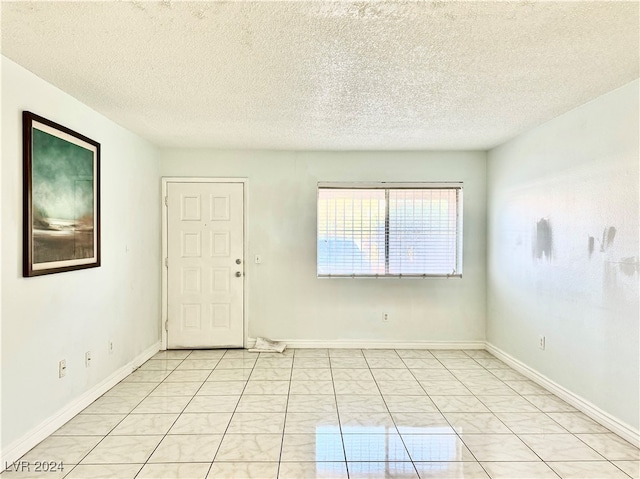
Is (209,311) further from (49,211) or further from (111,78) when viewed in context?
(111,78)

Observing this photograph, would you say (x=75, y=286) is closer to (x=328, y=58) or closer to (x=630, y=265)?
(x=328, y=58)

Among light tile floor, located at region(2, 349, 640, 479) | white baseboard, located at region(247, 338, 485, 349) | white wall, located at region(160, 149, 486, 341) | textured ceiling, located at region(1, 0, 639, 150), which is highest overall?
textured ceiling, located at region(1, 0, 639, 150)

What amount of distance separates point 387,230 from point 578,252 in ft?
6.58

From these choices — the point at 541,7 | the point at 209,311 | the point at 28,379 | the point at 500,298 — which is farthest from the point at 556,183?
the point at 28,379

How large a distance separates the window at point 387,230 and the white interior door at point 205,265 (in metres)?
1.10

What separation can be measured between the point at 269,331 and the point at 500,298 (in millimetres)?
2808

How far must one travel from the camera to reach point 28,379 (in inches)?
90.7

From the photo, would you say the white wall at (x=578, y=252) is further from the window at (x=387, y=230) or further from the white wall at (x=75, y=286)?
the white wall at (x=75, y=286)

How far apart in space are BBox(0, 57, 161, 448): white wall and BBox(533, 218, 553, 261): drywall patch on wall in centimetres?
407

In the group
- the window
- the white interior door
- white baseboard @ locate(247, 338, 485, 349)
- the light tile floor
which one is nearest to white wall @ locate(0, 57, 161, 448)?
the white interior door

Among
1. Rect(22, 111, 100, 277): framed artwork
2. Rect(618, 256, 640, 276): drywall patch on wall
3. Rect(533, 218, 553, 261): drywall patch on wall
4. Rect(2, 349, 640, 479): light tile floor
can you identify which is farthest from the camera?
Rect(533, 218, 553, 261): drywall patch on wall

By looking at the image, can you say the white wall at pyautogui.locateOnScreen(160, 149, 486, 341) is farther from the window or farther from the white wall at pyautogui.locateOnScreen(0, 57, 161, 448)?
the white wall at pyautogui.locateOnScreen(0, 57, 161, 448)

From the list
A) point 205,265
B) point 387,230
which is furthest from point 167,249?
point 387,230

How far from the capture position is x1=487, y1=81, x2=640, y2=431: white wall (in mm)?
2482
